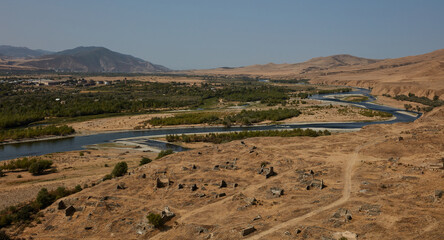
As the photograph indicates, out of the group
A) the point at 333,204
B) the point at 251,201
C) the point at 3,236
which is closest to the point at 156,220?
the point at 251,201

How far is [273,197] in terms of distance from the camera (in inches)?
1136

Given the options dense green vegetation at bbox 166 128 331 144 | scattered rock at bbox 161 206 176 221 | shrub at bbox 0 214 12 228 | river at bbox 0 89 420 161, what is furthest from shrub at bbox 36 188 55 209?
dense green vegetation at bbox 166 128 331 144

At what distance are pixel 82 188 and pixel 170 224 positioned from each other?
56.7ft

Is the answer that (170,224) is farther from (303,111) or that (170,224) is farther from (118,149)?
(303,111)

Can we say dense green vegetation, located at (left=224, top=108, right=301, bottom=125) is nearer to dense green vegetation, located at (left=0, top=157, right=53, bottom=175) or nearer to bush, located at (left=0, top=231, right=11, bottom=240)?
dense green vegetation, located at (left=0, top=157, right=53, bottom=175)

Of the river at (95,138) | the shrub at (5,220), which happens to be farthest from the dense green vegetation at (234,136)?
the shrub at (5,220)

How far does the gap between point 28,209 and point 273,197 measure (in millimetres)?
25696

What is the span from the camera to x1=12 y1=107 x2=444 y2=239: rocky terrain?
72.7 ft

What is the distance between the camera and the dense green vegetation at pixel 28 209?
2895cm

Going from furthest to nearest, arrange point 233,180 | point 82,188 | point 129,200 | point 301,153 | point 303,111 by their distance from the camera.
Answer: point 303,111 → point 301,153 → point 82,188 → point 233,180 → point 129,200

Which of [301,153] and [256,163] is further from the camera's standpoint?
[301,153]

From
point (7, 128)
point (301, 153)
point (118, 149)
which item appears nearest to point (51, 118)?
point (7, 128)

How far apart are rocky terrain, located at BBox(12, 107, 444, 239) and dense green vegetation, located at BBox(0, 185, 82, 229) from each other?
5.31 feet

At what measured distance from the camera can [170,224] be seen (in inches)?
1018
